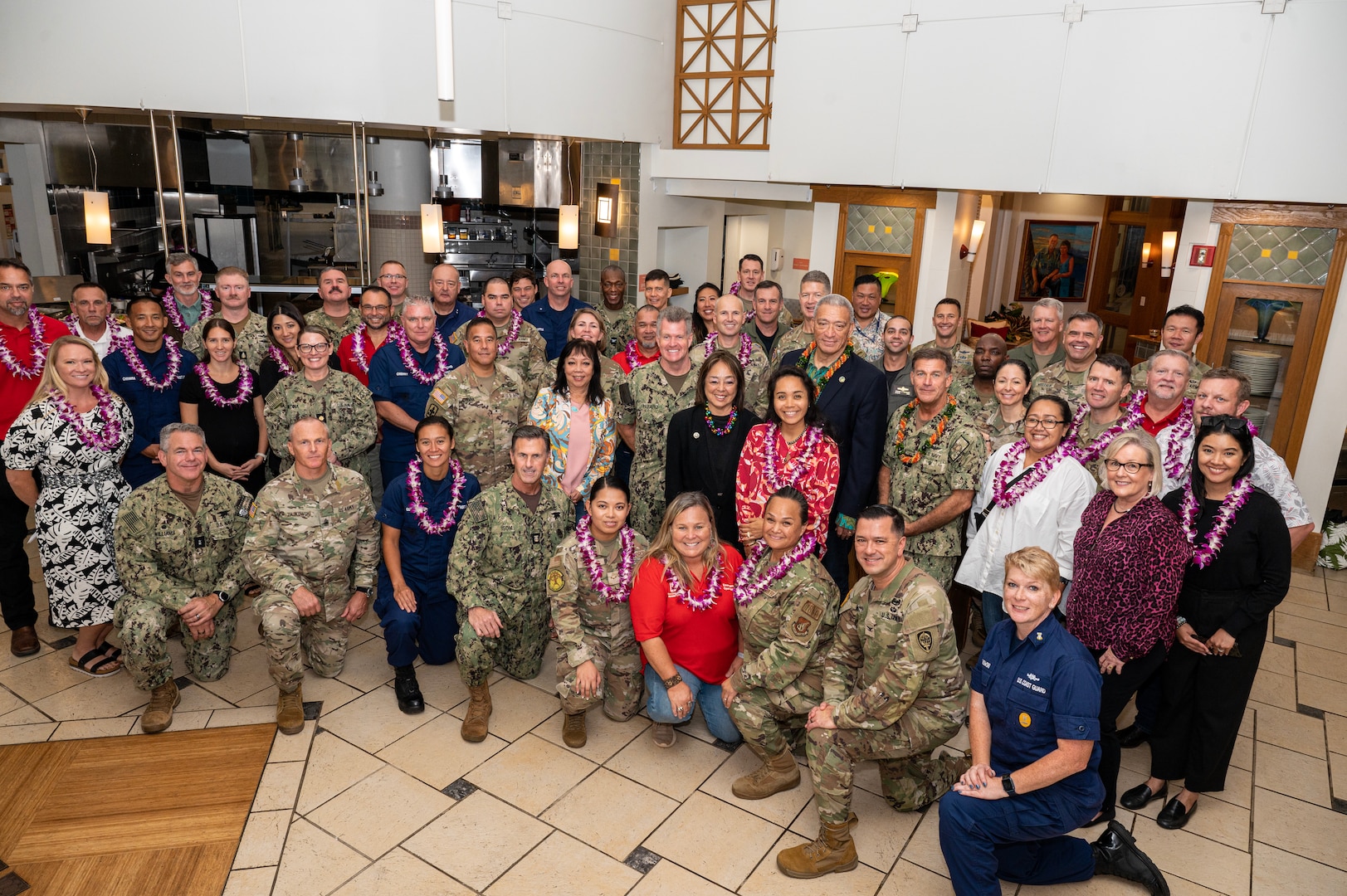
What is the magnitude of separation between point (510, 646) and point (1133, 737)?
3.26 m

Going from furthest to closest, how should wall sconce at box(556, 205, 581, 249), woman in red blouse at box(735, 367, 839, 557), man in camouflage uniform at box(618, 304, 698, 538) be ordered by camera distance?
wall sconce at box(556, 205, 581, 249) < man in camouflage uniform at box(618, 304, 698, 538) < woman in red blouse at box(735, 367, 839, 557)

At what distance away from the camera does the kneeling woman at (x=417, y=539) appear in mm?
4578

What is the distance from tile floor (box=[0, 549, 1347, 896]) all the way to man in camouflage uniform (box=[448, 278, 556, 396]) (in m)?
2.07

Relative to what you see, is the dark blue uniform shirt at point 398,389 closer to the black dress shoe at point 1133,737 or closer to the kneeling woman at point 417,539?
the kneeling woman at point 417,539

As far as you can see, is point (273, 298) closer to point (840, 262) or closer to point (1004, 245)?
point (840, 262)

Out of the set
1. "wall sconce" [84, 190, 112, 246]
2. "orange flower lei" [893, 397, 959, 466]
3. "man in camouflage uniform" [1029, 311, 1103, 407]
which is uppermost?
"wall sconce" [84, 190, 112, 246]

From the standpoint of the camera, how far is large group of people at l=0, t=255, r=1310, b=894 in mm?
3467

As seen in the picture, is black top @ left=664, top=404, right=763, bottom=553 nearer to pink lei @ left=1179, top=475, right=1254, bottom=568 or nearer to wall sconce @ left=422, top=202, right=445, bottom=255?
pink lei @ left=1179, top=475, right=1254, bottom=568

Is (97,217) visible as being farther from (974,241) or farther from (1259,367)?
(1259,367)

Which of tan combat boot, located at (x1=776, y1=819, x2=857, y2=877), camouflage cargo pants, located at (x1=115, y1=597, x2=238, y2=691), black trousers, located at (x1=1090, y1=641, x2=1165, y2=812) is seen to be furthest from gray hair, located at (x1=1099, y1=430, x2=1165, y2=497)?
camouflage cargo pants, located at (x1=115, y1=597, x2=238, y2=691)

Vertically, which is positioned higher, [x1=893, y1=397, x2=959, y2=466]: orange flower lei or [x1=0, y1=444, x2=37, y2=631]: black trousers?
[x1=893, y1=397, x2=959, y2=466]: orange flower lei

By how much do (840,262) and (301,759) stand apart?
7.41 meters

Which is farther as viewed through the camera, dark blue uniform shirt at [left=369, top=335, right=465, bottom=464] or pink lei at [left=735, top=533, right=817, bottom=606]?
dark blue uniform shirt at [left=369, top=335, right=465, bottom=464]

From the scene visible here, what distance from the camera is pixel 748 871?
138 inches
